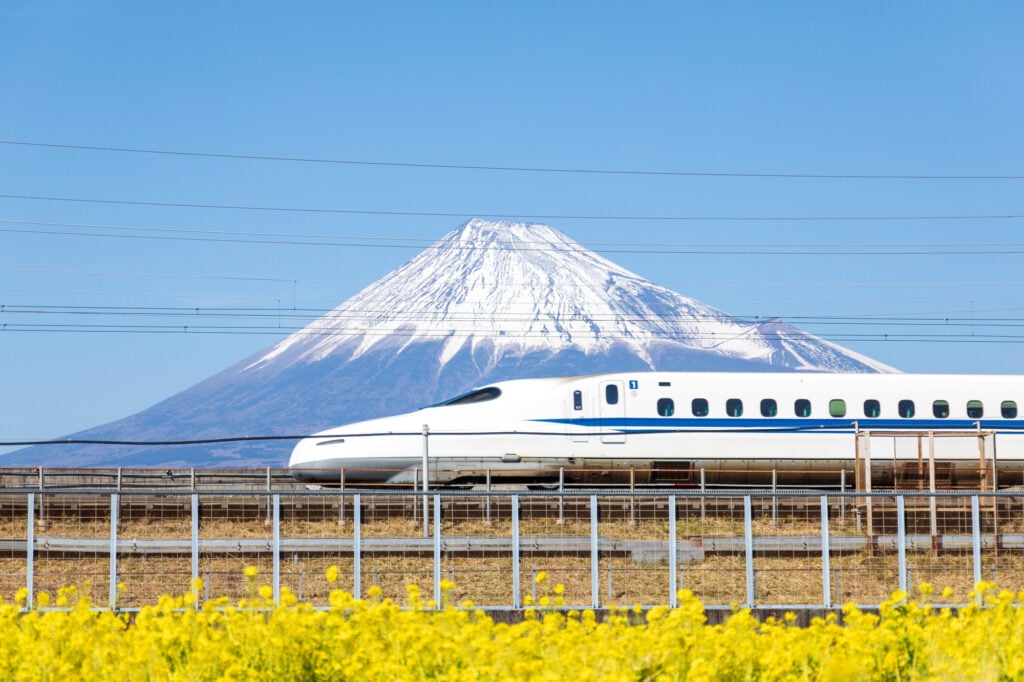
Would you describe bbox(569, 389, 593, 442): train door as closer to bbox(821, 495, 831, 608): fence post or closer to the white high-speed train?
the white high-speed train

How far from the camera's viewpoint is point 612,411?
124 ft

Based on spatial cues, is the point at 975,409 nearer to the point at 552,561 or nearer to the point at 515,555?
the point at 552,561

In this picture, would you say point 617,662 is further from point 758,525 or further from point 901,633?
point 758,525

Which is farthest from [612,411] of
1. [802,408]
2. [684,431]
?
[802,408]

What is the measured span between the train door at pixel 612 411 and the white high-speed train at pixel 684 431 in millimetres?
26

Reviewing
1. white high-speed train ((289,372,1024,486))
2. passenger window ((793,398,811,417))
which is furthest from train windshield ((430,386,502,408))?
passenger window ((793,398,811,417))

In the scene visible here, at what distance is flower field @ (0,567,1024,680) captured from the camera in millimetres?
10594

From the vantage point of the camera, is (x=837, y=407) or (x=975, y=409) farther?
(x=975, y=409)

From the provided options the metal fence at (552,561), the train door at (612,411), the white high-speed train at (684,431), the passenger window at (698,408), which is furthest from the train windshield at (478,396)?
the metal fence at (552,561)

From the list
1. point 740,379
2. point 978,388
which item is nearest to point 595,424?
point 740,379

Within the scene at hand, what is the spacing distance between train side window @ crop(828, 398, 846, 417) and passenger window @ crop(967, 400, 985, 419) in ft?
11.7

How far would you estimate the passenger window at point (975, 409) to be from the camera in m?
40.1

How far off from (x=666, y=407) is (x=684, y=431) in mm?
775

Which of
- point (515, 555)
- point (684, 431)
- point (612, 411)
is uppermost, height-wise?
point (612, 411)
